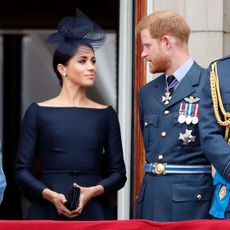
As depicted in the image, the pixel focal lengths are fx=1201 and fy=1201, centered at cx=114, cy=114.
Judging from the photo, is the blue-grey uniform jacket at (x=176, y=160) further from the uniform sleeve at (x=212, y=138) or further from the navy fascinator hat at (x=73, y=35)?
the navy fascinator hat at (x=73, y=35)

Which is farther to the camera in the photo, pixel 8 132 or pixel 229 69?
pixel 8 132

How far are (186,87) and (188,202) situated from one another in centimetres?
62

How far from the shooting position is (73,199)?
643cm

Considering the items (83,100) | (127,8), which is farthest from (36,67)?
(83,100)

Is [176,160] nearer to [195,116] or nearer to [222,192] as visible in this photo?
[195,116]

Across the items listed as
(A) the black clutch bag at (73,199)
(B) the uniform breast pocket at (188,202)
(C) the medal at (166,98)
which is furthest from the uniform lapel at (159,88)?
(A) the black clutch bag at (73,199)

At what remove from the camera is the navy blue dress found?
21.6 ft

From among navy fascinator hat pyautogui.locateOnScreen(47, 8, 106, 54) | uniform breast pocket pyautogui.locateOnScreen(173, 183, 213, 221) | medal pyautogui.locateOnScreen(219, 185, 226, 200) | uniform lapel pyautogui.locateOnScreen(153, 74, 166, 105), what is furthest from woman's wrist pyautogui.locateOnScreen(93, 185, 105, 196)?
medal pyautogui.locateOnScreen(219, 185, 226, 200)

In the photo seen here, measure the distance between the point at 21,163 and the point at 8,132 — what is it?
5.70 meters

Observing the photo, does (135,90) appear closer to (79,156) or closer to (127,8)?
(127,8)

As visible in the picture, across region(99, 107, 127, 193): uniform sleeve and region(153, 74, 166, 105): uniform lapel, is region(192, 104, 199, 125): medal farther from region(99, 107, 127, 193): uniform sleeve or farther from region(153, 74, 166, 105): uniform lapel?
region(99, 107, 127, 193): uniform sleeve

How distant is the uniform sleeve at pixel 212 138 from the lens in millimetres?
5734

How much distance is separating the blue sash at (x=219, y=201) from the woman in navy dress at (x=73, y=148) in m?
0.83

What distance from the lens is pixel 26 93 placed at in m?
12.4
